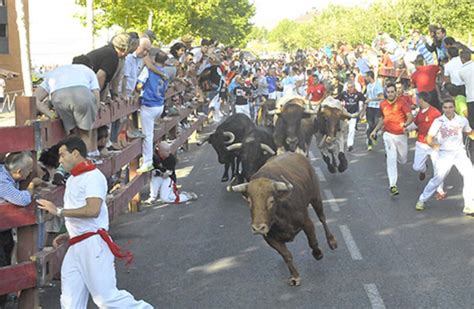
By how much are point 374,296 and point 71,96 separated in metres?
3.78

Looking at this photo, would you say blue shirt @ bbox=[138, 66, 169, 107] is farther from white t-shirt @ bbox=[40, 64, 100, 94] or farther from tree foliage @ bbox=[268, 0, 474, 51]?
tree foliage @ bbox=[268, 0, 474, 51]

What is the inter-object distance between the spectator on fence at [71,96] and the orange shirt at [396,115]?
253 inches

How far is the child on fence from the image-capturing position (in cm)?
1222

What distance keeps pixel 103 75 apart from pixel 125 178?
3.63m

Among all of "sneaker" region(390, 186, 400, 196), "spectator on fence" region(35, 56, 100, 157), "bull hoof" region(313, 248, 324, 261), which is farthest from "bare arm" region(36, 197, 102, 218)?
"sneaker" region(390, 186, 400, 196)

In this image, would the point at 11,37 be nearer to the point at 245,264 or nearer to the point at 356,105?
the point at 356,105

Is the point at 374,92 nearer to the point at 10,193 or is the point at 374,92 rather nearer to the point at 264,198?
the point at 264,198

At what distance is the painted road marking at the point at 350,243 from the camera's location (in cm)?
910

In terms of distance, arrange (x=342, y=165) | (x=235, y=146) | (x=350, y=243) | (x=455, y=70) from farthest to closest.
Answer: (x=455, y=70), (x=342, y=165), (x=235, y=146), (x=350, y=243)

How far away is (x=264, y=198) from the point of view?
25.0 ft

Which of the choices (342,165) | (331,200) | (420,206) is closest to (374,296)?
(420,206)

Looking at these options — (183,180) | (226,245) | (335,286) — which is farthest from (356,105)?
(335,286)

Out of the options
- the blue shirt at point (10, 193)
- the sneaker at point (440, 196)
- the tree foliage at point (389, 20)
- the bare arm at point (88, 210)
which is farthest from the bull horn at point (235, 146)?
the tree foliage at point (389, 20)

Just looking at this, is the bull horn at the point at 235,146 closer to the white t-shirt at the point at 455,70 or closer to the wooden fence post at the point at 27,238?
the white t-shirt at the point at 455,70
